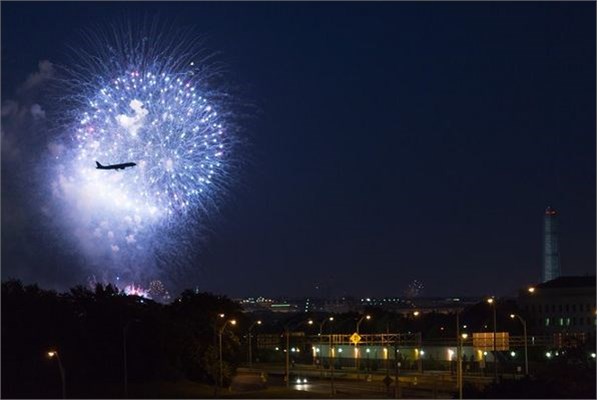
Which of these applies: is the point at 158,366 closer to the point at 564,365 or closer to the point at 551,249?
the point at 564,365

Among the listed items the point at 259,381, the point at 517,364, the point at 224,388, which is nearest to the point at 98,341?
the point at 224,388

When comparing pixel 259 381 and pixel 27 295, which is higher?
pixel 27 295

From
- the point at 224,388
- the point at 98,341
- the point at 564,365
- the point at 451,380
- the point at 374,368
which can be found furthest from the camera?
the point at 374,368

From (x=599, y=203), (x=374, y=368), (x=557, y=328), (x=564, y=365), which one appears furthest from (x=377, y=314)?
(x=599, y=203)

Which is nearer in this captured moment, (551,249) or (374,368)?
(374,368)

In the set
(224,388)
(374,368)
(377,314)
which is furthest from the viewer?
(377,314)

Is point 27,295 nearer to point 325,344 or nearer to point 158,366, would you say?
point 158,366

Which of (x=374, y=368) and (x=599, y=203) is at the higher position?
(x=599, y=203)

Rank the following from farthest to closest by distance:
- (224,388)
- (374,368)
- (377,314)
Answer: (377,314) < (374,368) < (224,388)

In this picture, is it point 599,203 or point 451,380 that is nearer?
point 599,203
